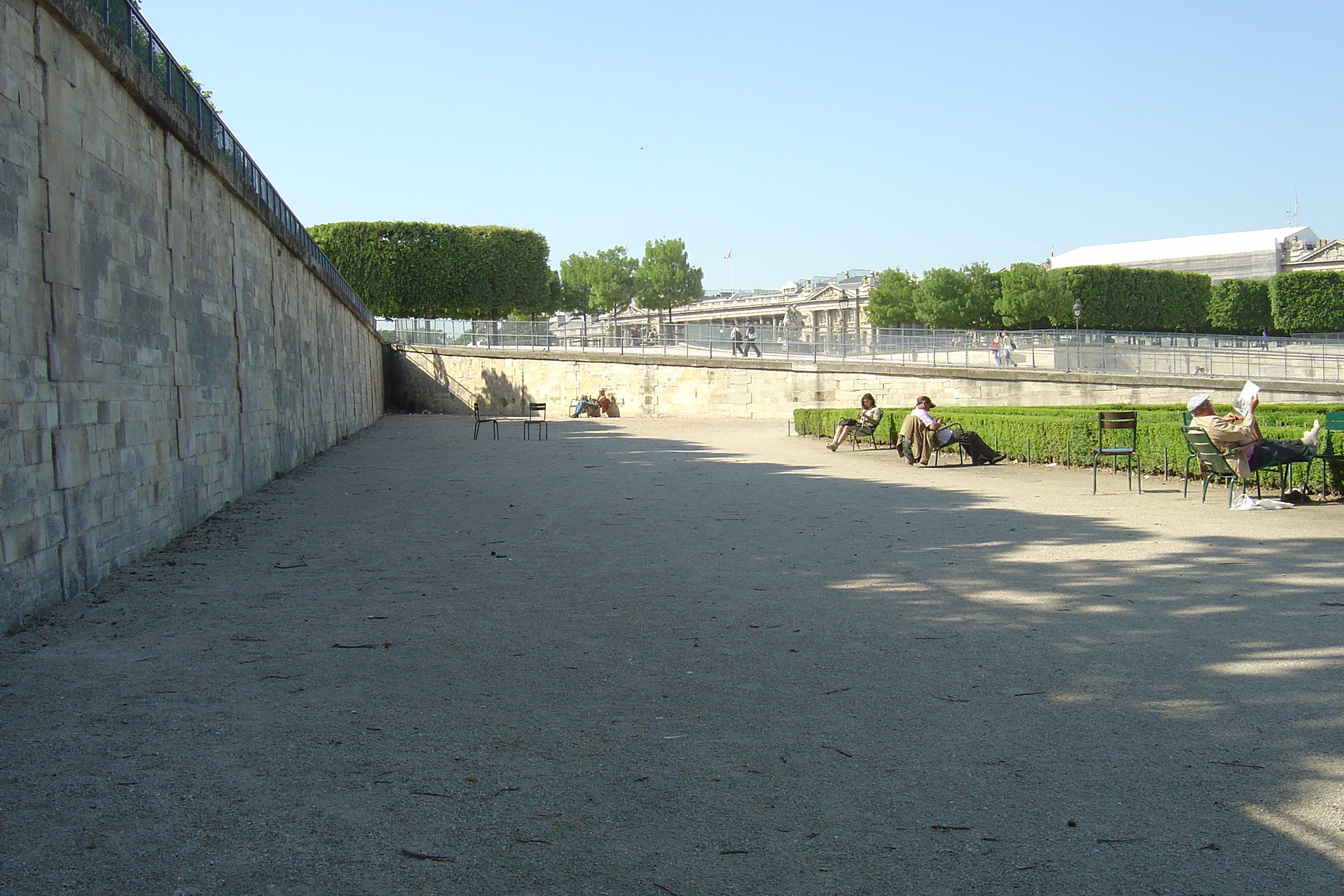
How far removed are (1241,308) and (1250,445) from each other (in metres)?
63.5

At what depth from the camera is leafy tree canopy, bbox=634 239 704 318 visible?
256 feet

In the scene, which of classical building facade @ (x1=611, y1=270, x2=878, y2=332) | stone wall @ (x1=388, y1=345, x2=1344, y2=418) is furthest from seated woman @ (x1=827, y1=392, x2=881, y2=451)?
classical building facade @ (x1=611, y1=270, x2=878, y2=332)

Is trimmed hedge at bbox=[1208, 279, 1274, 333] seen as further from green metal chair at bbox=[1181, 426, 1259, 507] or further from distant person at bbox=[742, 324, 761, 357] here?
green metal chair at bbox=[1181, 426, 1259, 507]

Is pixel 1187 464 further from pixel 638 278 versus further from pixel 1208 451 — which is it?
pixel 638 278

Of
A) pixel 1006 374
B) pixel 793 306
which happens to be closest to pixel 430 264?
pixel 1006 374

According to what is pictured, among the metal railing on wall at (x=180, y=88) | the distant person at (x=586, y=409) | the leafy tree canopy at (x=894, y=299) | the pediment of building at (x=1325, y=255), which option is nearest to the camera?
the metal railing on wall at (x=180, y=88)

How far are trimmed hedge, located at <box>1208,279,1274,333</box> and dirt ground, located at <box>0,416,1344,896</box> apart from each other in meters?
64.5

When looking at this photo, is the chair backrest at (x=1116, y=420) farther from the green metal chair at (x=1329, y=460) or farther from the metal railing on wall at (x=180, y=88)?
the metal railing on wall at (x=180, y=88)

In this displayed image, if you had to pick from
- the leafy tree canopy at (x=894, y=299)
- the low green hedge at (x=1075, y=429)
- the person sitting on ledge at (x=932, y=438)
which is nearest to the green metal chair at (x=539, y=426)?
the low green hedge at (x=1075, y=429)

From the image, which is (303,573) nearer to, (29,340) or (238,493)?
(29,340)

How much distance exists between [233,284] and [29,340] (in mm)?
6395

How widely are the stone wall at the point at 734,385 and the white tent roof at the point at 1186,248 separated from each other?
58.8 m

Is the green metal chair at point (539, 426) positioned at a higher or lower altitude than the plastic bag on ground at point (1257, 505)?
higher

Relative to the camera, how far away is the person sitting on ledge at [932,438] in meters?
15.8
